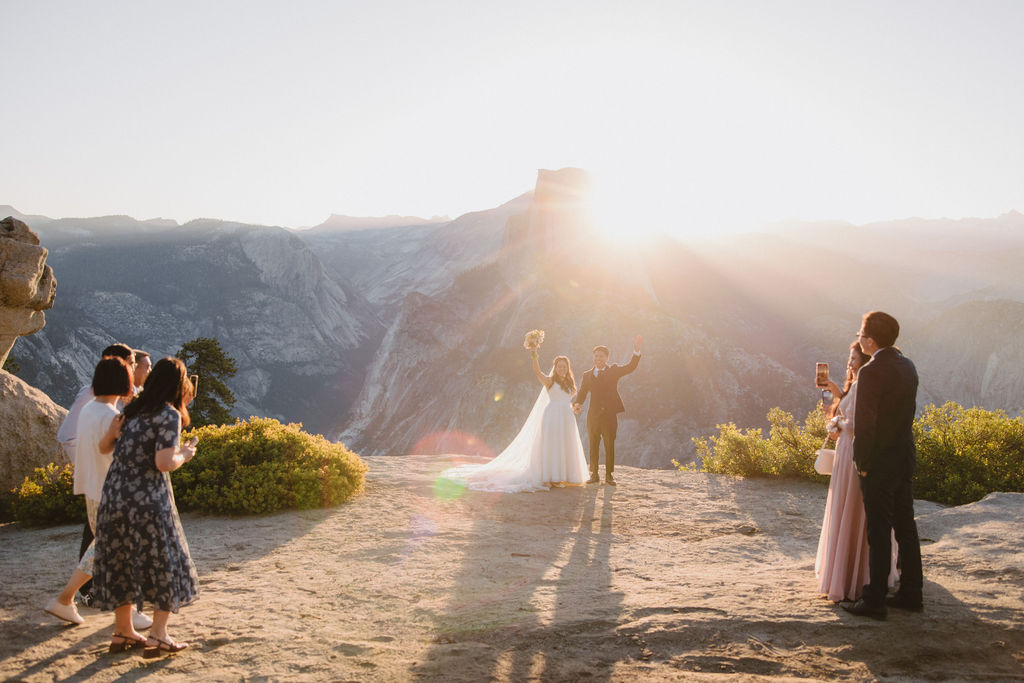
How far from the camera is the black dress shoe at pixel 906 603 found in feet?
16.6

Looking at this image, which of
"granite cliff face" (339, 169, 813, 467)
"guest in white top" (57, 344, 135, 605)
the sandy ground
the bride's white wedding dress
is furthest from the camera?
"granite cliff face" (339, 169, 813, 467)

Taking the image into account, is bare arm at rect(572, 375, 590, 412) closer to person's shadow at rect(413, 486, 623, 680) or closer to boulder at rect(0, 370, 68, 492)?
person's shadow at rect(413, 486, 623, 680)

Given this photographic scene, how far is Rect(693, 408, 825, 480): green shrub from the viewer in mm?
13023

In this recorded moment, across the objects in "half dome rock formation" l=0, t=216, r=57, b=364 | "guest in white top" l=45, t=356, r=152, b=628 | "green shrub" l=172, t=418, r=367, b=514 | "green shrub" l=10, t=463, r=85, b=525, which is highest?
"half dome rock formation" l=0, t=216, r=57, b=364

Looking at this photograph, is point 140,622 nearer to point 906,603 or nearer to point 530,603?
point 530,603

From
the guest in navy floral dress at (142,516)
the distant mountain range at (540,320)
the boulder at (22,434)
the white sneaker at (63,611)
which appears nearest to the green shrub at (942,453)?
the guest in navy floral dress at (142,516)

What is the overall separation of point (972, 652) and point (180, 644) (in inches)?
225

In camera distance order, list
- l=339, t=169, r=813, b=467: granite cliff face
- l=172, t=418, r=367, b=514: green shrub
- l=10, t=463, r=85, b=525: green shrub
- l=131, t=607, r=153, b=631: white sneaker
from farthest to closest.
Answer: l=339, t=169, r=813, b=467: granite cliff face < l=172, t=418, r=367, b=514: green shrub < l=10, t=463, r=85, b=525: green shrub < l=131, t=607, r=153, b=631: white sneaker

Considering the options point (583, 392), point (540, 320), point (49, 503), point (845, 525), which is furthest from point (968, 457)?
point (540, 320)

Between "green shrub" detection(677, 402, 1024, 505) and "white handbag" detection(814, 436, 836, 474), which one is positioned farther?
"green shrub" detection(677, 402, 1024, 505)

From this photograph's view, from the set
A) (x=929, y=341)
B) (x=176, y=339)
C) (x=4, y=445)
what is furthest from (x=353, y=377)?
(x=4, y=445)

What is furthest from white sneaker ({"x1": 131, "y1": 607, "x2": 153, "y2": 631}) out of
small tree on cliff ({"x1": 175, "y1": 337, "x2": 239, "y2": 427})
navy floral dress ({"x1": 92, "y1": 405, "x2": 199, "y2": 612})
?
small tree on cliff ({"x1": 175, "y1": 337, "x2": 239, "y2": 427})

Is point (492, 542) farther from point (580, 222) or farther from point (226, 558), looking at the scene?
point (580, 222)

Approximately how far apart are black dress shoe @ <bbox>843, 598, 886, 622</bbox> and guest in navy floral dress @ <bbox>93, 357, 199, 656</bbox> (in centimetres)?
519
